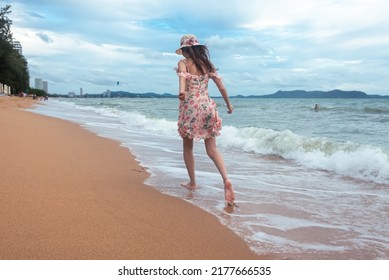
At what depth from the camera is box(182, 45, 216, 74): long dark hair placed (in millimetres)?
4418

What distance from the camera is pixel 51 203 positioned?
334 cm

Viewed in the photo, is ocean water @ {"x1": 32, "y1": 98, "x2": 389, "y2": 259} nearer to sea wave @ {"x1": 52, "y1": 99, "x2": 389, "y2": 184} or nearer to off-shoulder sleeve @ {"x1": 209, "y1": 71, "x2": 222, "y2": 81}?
sea wave @ {"x1": 52, "y1": 99, "x2": 389, "y2": 184}

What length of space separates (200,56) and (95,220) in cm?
225

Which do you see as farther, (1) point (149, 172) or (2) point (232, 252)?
(1) point (149, 172)

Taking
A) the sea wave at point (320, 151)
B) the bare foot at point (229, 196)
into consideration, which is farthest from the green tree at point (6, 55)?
the bare foot at point (229, 196)

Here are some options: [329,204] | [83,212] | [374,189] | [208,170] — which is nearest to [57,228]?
[83,212]

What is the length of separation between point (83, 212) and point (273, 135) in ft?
24.7

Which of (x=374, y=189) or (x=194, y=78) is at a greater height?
(x=194, y=78)

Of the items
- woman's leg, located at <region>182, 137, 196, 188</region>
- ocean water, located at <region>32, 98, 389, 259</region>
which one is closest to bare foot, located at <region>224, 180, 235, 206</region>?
ocean water, located at <region>32, 98, 389, 259</region>

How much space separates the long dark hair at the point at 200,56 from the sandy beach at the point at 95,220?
1516mm

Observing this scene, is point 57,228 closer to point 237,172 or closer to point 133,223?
point 133,223

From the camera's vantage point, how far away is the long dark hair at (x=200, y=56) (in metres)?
4.42

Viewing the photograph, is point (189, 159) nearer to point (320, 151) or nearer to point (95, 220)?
point (95, 220)

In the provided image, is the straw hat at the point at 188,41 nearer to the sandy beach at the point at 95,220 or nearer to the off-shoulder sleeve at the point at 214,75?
the off-shoulder sleeve at the point at 214,75
